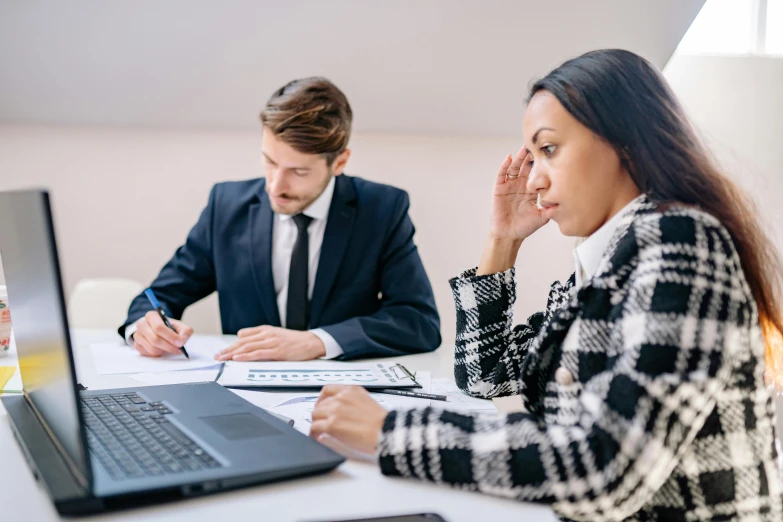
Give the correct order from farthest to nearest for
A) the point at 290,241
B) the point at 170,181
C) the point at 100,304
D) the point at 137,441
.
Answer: the point at 170,181, the point at 100,304, the point at 290,241, the point at 137,441

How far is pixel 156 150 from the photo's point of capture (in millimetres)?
2793

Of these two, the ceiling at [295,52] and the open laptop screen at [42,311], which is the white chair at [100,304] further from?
the open laptop screen at [42,311]

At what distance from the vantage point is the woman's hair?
97cm

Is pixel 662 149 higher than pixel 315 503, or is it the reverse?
pixel 662 149

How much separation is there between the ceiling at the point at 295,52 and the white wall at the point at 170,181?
0.25 ft

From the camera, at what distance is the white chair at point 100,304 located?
2365mm

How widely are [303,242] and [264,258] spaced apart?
0.12m

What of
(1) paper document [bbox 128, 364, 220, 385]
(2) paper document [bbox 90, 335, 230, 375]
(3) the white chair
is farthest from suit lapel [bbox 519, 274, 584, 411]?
(3) the white chair

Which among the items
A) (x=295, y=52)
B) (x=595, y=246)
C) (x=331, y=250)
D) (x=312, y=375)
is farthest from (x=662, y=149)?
Result: (x=295, y=52)

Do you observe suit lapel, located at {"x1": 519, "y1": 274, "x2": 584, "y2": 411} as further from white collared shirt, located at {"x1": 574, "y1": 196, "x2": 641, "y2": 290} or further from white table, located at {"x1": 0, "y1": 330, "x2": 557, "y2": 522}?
white table, located at {"x1": 0, "y1": 330, "x2": 557, "y2": 522}

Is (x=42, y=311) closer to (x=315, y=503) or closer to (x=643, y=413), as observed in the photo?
(x=315, y=503)

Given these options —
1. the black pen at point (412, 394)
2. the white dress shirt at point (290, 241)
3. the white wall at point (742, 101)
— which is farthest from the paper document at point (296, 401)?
the white wall at point (742, 101)

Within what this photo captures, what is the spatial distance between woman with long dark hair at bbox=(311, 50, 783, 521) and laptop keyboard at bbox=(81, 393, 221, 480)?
185 mm

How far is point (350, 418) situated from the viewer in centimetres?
94
